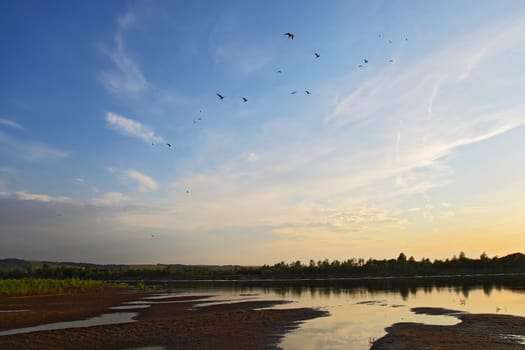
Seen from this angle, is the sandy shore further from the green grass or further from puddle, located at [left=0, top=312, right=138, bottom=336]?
the green grass

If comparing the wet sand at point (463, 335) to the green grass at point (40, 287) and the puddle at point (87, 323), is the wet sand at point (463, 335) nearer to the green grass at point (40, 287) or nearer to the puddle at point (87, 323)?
the puddle at point (87, 323)

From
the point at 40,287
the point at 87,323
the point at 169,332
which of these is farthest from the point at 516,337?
the point at 40,287

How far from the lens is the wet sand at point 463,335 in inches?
915

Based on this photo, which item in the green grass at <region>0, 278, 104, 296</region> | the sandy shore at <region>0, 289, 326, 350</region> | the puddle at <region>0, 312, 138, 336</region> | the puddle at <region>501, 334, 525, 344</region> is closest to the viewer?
the puddle at <region>501, 334, 525, 344</region>

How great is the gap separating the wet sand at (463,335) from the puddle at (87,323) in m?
22.2

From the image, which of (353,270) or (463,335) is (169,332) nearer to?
(463,335)

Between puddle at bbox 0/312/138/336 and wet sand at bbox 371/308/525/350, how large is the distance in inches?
873

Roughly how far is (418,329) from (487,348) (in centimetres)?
741

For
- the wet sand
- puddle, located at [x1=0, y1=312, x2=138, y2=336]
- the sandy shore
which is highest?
the wet sand

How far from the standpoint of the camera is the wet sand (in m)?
23.2

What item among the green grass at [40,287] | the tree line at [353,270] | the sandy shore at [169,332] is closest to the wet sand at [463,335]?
the sandy shore at [169,332]

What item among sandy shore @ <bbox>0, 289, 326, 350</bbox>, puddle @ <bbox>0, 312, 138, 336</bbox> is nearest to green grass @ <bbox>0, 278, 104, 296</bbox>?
sandy shore @ <bbox>0, 289, 326, 350</bbox>

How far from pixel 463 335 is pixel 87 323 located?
27.9 metres

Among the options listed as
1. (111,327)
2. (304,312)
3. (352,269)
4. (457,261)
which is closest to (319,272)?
(352,269)
